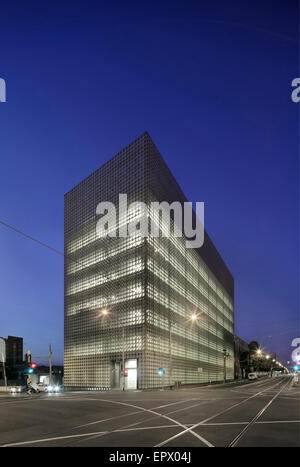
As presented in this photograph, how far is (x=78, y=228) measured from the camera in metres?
74.8

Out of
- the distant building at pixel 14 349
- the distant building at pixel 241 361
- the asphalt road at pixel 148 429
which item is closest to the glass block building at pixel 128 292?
the asphalt road at pixel 148 429

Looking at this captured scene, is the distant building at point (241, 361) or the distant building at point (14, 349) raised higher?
the distant building at point (14, 349)

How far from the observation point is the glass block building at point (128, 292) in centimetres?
5928

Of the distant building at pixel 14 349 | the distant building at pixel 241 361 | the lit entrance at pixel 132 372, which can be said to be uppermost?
the lit entrance at pixel 132 372

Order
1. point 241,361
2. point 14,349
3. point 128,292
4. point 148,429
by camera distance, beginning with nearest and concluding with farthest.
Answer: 1. point 148,429
2. point 128,292
3. point 241,361
4. point 14,349

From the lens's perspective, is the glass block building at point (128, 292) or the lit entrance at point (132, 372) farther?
the lit entrance at point (132, 372)

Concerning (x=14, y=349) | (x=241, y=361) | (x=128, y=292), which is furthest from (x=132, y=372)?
(x=14, y=349)

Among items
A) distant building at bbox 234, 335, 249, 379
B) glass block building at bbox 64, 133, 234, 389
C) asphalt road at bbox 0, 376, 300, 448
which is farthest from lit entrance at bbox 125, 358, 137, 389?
distant building at bbox 234, 335, 249, 379

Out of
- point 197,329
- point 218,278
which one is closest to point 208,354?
point 197,329

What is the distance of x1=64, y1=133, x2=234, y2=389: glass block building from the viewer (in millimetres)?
59281

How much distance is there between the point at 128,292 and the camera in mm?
61000

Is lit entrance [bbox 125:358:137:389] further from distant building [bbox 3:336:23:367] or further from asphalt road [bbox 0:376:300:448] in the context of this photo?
distant building [bbox 3:336:23:367]

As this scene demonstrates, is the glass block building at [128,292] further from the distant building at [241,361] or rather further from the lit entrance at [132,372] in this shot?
the distant building at [241,361]

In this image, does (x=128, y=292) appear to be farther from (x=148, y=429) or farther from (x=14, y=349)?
(x=14, y=349)
